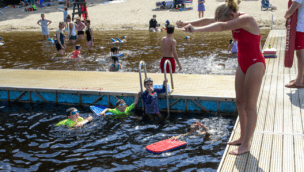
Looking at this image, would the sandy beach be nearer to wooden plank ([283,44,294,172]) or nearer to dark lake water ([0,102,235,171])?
wooden plank ([283,44,294,172])

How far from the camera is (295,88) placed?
23.5 feet

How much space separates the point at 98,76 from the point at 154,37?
1204 centimetres

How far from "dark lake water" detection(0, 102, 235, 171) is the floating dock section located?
369mm

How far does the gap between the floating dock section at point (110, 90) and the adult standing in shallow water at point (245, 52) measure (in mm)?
3241

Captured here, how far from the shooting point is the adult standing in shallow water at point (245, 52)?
348cm

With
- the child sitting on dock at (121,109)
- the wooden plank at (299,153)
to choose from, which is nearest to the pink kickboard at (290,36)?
the wooden plank at (299,153)

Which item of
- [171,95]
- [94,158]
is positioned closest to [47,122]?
[94,158]

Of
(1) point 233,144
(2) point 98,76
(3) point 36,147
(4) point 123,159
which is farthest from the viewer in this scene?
(2) point 98,76

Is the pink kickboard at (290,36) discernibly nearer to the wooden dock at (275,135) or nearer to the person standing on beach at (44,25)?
the wooden dock at (275,135)

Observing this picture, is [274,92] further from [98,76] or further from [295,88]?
[98,76]

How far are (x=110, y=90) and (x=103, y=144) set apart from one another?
230 centimetres

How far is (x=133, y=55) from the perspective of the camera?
15406 mm

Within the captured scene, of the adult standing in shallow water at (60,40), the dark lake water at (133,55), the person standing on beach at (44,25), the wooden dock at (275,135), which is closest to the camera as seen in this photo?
the wooden dock at (275,135)

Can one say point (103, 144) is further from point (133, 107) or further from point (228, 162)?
point (228, 162)
